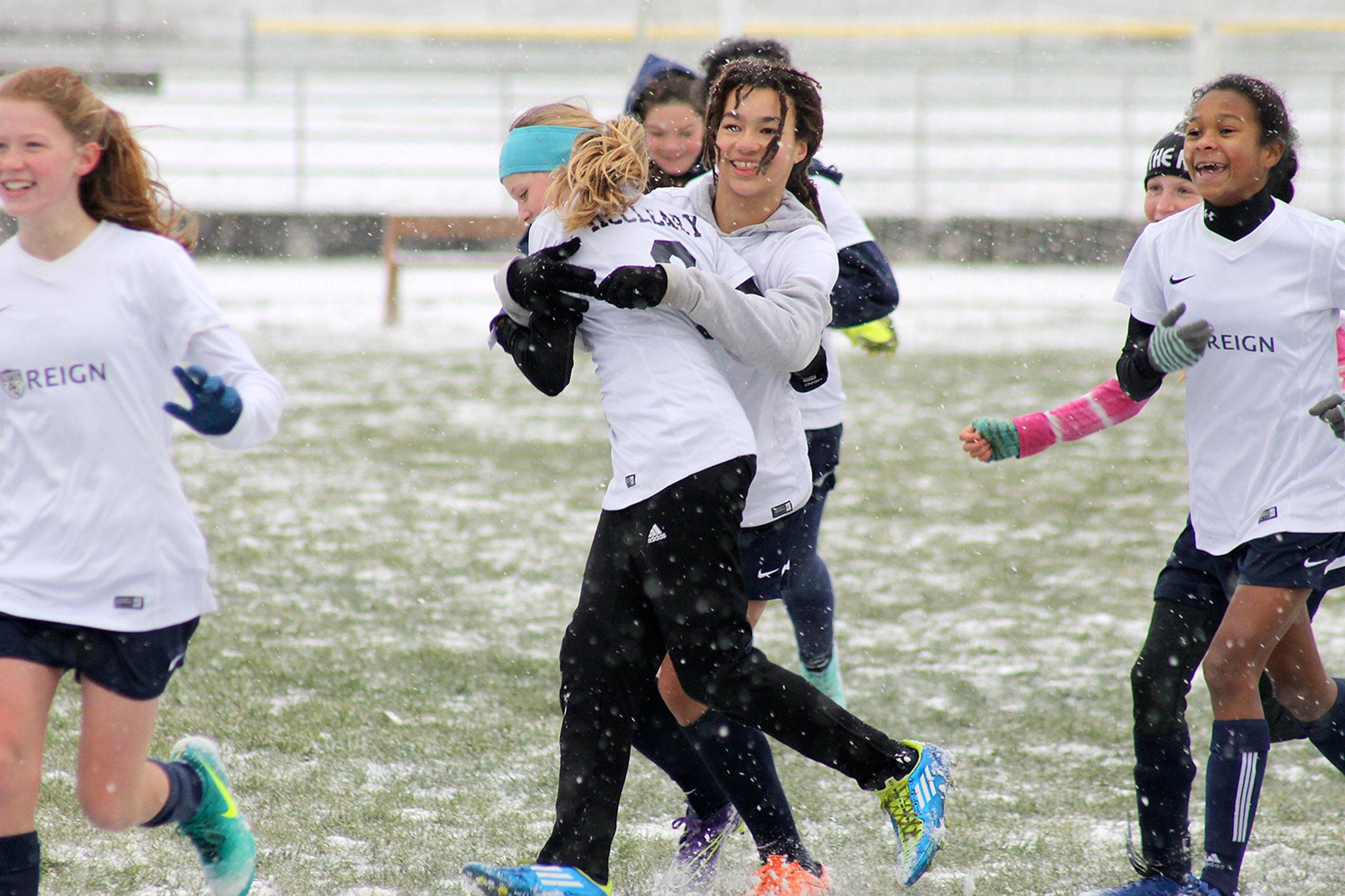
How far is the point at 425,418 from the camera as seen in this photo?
29.7 feet

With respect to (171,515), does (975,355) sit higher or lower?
lower

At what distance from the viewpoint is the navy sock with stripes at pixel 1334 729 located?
325 centimetres

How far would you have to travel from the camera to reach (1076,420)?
11.2 ft

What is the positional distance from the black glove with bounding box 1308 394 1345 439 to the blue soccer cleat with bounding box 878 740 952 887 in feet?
3.46

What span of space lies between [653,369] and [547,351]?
0.21 metres

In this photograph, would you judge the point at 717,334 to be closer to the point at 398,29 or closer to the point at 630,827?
the point at 630,827

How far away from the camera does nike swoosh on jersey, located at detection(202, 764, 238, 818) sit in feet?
9.47

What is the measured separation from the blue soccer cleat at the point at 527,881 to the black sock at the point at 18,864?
0.73 metres

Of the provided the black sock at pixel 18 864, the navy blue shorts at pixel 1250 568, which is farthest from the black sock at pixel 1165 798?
the black sock at pixel 18 864

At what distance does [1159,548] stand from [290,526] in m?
3.86

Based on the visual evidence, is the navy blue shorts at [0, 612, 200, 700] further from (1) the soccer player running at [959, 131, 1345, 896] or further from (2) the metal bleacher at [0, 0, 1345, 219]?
(2) the metal bleacher at [0, 0, 1345, 219]

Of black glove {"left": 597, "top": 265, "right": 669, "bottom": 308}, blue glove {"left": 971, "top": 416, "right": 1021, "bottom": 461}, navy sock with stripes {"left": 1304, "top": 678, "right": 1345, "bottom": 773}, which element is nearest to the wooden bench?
blue glove {"left": 971, "top": 416, "right": 1021, "bottom": 461}

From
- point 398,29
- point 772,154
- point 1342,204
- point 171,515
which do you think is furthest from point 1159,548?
point 398,29

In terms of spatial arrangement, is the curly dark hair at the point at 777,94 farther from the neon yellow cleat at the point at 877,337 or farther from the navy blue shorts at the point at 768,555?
the neon yellow cleat at the point at 877,337
